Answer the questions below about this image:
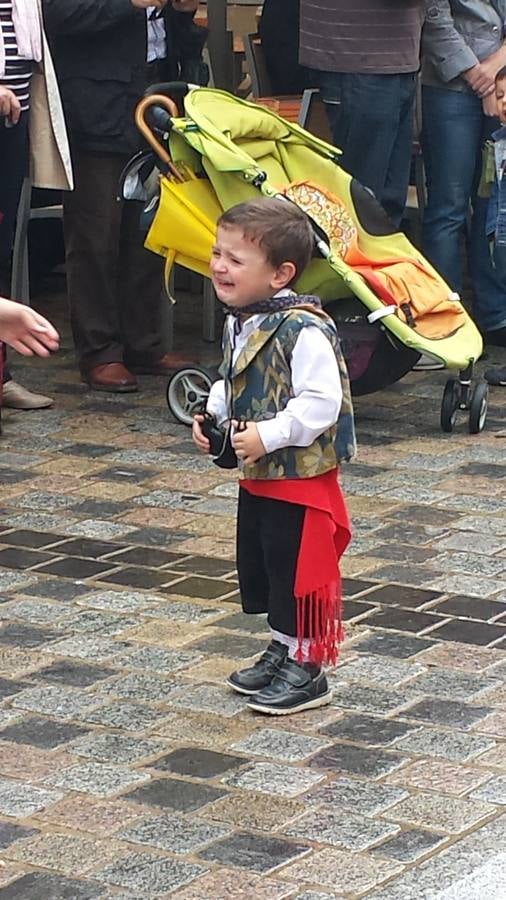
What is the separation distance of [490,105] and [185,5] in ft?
4.27

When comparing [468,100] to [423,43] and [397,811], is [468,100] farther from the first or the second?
[397,811]

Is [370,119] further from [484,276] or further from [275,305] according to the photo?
[275,305]

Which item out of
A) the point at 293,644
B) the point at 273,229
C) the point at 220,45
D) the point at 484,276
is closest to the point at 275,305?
the point at 273,229

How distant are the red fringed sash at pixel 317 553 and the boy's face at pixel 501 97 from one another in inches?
137

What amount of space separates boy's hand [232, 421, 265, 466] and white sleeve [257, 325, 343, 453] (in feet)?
0.04

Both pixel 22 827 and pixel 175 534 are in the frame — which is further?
pixel 175 534

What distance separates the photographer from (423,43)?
775cm

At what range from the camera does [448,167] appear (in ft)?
25.7

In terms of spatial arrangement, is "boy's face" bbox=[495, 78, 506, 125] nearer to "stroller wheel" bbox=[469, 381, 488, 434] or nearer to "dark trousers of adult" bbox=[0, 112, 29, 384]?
"stroller wheel" bbox=[469, 381, 488, 434]

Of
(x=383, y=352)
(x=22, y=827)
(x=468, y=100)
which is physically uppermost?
(x=468, y=100)

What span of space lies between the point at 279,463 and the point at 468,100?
3710 mm

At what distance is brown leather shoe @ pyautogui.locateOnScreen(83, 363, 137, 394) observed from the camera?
775 cm

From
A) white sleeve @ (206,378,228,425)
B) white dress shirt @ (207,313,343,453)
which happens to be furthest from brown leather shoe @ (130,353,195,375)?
white dress shirt @ (207,313,343,453)

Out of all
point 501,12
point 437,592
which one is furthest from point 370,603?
point 501,12
